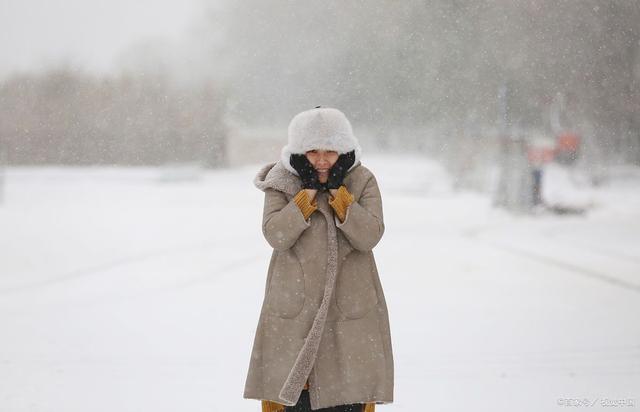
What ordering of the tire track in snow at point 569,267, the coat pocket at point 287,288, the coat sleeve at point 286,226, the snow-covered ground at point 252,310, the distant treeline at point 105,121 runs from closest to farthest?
1. the coat sleeve at point 286,226
2. the coat pocket at point 287,288
3. the snow-covered ground at point 252,310
4. the tire track in snow at point 569,267
5. the distant treeline at point 105,121

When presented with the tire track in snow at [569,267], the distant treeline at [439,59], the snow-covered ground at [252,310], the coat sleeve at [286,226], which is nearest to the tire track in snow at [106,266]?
the snow-covered ground at [252,310]

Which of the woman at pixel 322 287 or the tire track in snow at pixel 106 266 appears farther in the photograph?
the tire track in snow at pixel 106 266

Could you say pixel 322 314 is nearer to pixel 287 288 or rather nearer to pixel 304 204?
pixel 287 288

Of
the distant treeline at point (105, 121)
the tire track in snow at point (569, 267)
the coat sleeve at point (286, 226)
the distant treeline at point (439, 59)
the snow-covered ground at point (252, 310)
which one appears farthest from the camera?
the distant treeline at point (105, 121)

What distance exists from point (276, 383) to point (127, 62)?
1680 centimetres

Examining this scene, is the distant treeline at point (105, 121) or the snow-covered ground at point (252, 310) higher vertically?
the distant treeline at point (105, 121)

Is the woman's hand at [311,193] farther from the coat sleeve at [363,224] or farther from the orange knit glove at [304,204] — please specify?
the coat sleeve at [363,224]

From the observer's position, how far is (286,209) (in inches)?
107

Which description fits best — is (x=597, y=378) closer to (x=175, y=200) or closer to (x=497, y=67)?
(x=497, y=67)

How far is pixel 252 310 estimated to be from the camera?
23.7ft

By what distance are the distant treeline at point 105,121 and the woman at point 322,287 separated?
1693 centimetres

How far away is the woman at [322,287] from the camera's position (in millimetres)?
2742

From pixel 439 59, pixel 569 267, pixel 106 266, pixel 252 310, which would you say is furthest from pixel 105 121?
pixel 252 310

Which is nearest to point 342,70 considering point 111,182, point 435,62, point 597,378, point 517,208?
point 435,62
